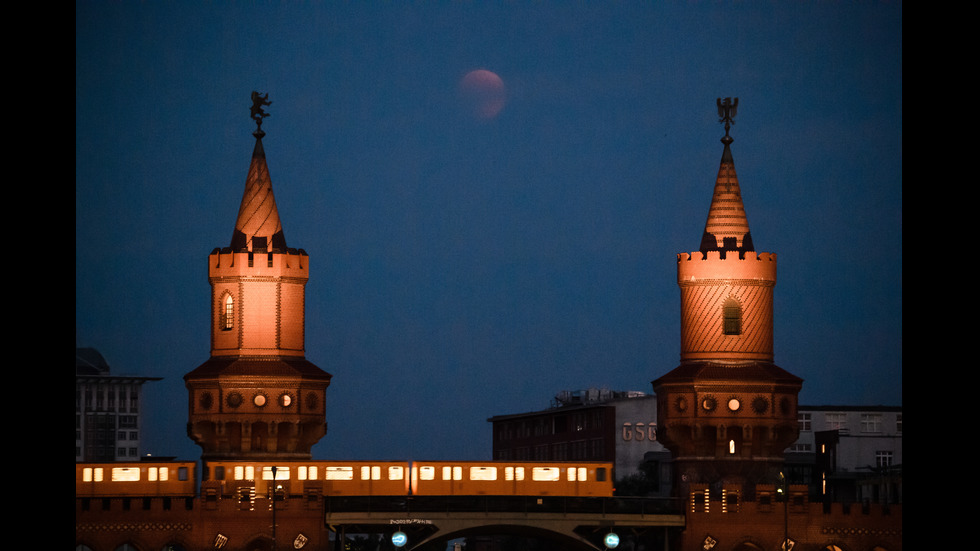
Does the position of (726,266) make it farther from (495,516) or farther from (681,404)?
(495,516)

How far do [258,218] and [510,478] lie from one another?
1946 centimetres

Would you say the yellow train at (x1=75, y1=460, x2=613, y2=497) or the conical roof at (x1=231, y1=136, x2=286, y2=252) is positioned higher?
the conical roof at (x1=231, y1=136, x2=286, y2=252)

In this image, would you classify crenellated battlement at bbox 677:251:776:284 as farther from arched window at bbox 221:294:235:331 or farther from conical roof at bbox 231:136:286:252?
arched window at bbox 221:294:235:331

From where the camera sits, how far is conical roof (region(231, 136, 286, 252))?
98.1 meters

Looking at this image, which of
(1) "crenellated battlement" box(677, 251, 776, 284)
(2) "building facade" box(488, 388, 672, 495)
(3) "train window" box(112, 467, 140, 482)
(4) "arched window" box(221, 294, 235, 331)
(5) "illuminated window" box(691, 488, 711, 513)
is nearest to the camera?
(5) "illuminated window" box(691, 488, 711, 513)

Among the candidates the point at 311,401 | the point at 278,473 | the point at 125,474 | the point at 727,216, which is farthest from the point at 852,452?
the point at 125,474

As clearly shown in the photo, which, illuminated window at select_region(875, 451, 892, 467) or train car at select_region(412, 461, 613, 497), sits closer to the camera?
train car at select_region(412, 461, 613, 497)

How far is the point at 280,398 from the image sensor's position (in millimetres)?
95562

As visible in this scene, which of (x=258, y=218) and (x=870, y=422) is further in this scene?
(x=870, y=422)

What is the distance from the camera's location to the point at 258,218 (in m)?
98.8

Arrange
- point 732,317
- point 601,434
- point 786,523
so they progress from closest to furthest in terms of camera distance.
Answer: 1. point 786,523
2. point 732,317
3. point 601,434

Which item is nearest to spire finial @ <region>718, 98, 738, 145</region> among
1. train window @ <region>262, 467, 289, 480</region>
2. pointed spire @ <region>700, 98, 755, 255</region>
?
pointed spire @ <region>700, 98, 755, 255</region>

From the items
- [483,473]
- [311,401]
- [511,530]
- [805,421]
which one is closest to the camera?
[511,530]
